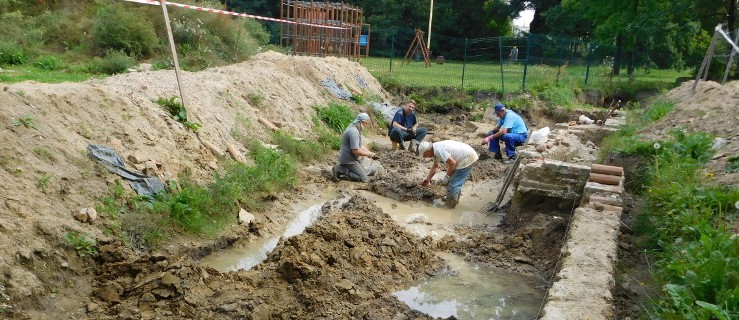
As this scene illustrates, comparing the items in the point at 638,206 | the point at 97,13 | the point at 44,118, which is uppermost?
the point at 97,13

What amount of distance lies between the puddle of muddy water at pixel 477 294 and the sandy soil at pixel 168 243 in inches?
8.3

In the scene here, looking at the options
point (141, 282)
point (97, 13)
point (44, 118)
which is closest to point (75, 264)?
point (141, 282)

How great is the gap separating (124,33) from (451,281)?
11.8m

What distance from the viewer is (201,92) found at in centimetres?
1095

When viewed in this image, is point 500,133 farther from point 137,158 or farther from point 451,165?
point 137,158

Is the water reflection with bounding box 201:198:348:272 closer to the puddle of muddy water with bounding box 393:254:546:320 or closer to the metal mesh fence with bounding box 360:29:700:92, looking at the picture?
the puddle of muddy water with bounding box 393:254:546:320

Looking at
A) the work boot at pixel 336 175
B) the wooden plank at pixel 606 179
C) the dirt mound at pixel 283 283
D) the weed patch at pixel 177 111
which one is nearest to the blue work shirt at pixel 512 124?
the work boot at pixel 336 175

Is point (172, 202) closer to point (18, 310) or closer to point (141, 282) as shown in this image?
point (141, 282)

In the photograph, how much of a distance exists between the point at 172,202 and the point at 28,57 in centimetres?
872

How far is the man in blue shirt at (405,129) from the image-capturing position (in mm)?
13504

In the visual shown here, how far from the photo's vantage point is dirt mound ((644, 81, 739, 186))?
725cm

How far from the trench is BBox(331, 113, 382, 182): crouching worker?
1.57 meters

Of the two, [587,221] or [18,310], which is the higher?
[587,221]

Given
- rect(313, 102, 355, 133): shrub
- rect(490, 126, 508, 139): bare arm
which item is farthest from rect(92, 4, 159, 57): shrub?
rect(490, 126, 508, 139): bare arm
